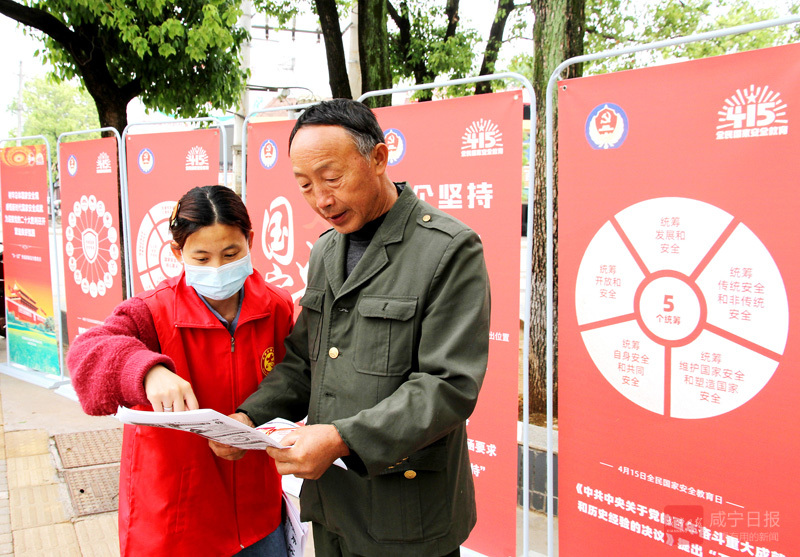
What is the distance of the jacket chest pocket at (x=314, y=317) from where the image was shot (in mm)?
1682

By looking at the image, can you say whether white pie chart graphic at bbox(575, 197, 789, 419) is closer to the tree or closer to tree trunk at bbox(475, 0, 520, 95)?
the tree

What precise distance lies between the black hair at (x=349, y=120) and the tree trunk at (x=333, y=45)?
248 inches

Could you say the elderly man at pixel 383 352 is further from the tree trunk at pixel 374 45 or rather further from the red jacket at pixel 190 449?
the tree trunk at pixel 374 45

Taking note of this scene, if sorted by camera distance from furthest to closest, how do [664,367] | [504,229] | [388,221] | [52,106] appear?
[52,106]
[504,229]
[664,367]
[388,221]

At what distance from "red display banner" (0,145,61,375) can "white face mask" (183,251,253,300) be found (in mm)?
4963

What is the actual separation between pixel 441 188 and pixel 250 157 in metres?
1.63

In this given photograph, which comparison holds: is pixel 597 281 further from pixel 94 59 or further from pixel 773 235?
pixel 94 59

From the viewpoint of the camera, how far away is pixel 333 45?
24.8 ft

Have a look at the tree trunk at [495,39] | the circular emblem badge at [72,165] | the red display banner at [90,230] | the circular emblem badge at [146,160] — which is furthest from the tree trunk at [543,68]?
the tree trunk at [495,39]

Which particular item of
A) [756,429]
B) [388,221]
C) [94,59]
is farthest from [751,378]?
[94,59]

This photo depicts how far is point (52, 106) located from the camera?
155 feet

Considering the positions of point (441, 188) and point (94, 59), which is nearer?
point (441, 188)

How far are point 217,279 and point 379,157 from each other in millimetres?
595

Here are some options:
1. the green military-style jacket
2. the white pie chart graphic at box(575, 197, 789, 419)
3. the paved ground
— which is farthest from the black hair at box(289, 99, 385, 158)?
the paved ground
